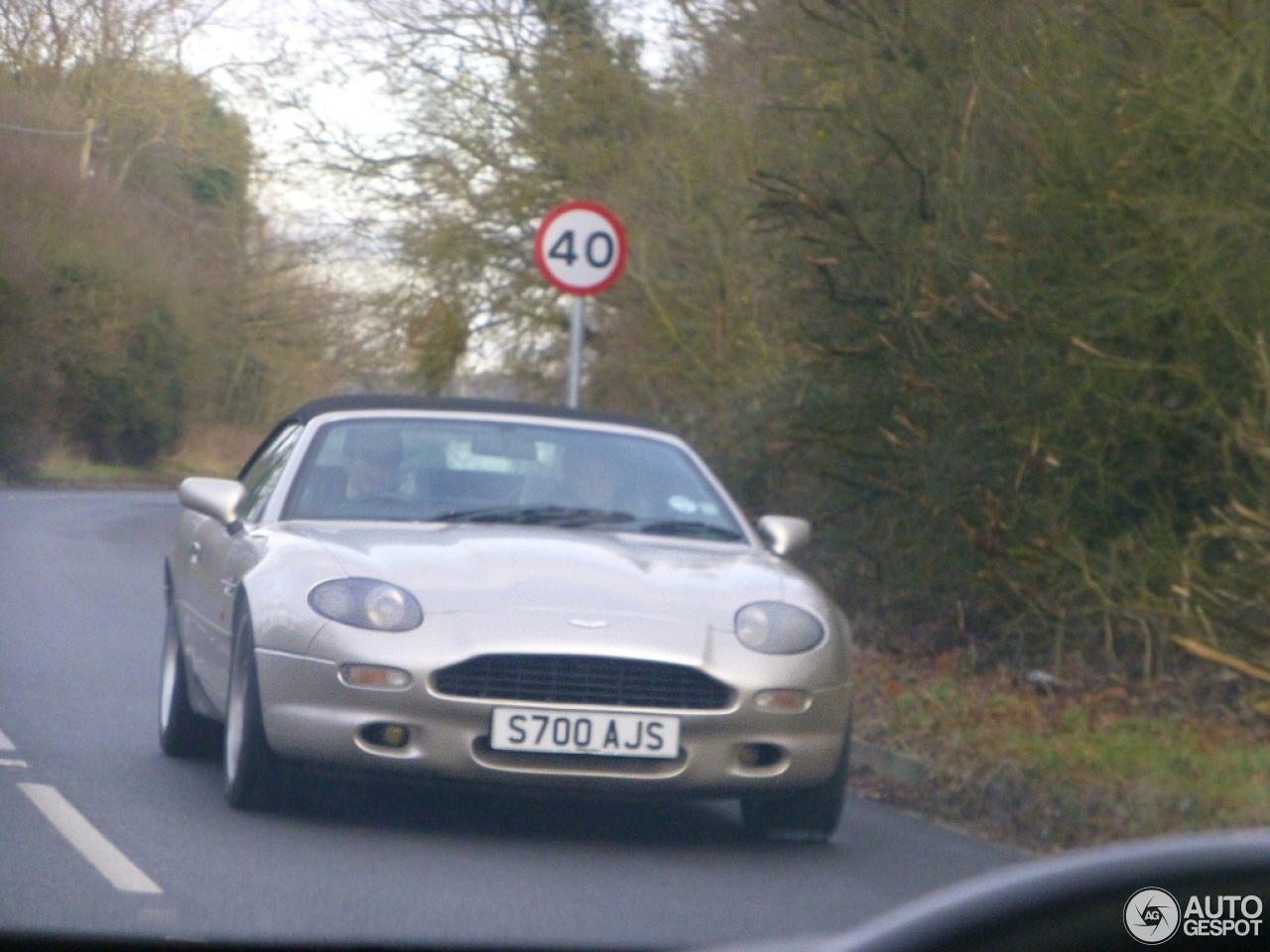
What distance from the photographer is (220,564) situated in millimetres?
7645

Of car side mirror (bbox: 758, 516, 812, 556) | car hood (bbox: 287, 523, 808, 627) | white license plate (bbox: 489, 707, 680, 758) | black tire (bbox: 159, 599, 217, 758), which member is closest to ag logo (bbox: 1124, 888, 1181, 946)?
white license plate (bbox: 489, 707, 680, 758)

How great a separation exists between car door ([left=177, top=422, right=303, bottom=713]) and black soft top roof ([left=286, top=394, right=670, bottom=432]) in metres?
0.17

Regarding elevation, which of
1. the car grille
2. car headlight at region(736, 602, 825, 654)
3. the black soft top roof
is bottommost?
the car grille

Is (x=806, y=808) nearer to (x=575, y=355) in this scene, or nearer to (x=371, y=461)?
(x=371, y=461)

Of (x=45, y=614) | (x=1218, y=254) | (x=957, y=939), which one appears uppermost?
(x=1218, y=254)

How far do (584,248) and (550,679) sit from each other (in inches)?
274

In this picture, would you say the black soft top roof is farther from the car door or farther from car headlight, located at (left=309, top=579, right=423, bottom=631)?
car headlight, located at (left=309, top=579, right=423, bottom=631)

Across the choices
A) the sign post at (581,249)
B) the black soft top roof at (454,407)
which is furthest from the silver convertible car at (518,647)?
the sign post at (581,249)

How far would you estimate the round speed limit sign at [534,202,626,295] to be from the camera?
12797mm

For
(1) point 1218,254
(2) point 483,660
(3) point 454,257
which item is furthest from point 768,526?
(3) point 454,257

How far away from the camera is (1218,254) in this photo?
8.45 meters

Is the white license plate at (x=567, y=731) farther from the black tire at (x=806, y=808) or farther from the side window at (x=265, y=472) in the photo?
the side window at (x=265, y=472)

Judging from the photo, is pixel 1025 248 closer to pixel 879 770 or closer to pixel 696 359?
pixel 879 770

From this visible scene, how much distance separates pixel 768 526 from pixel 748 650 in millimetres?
1283
